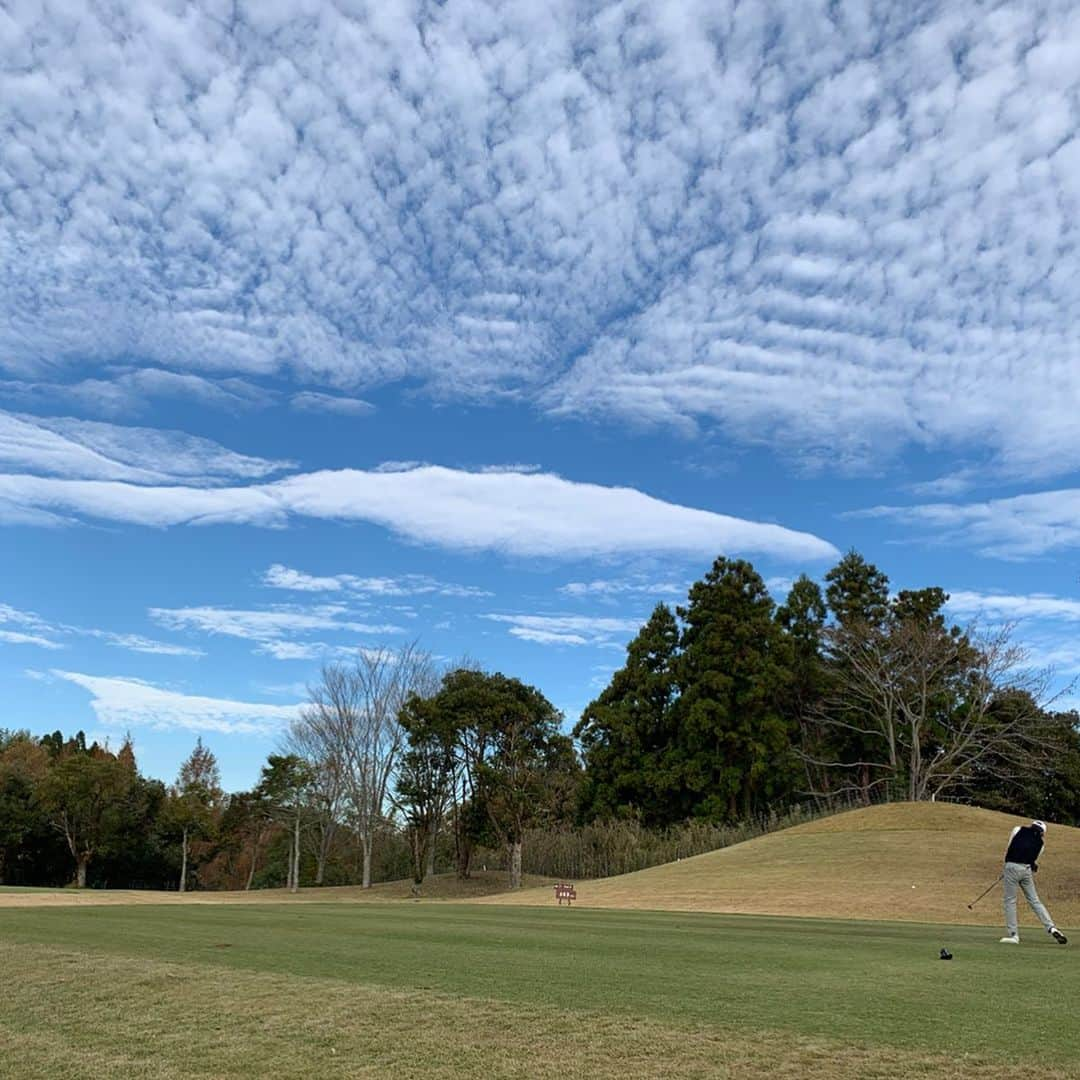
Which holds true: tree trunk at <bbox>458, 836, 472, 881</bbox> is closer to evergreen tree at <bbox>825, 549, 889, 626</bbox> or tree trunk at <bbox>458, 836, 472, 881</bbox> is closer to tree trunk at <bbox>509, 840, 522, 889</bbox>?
tree trunk at <bbox>509, 840, 522, 889</bbox>

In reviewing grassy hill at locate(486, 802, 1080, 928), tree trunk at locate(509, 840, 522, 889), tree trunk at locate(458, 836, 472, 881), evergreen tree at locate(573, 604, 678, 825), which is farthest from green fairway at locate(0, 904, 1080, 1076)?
evergreen tree at locate(573, 604, 678, 825)

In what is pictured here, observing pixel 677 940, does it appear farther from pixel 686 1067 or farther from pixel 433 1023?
pixel 686 1067

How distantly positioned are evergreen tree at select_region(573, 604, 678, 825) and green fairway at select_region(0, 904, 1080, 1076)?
3380 centimetres

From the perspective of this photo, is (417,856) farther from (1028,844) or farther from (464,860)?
(1028,844)

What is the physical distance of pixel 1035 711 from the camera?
47594 millimetres

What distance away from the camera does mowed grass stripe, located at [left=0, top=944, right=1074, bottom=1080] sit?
4.94m

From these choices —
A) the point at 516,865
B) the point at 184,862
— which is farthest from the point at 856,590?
the point at 184,862

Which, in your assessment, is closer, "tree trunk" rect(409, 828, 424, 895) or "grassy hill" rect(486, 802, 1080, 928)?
"grassy hill" rect(486, 802, 1080, 928)

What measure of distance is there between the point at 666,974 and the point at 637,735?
137 feet

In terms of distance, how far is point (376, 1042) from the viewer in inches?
221

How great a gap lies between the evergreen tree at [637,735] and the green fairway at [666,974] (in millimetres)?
33797

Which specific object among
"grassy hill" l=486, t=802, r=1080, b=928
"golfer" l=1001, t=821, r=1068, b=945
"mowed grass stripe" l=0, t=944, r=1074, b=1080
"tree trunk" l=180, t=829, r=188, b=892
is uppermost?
"golfer" l=1001, t=821, r=1068, b=945

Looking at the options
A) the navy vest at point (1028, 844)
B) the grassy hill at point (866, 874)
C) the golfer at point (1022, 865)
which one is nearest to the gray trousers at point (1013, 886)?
the golfer at point (1022, 865)

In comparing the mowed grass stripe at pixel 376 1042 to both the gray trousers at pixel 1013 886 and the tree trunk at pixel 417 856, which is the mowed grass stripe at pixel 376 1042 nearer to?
the gray trousers at pixel 1013 886
